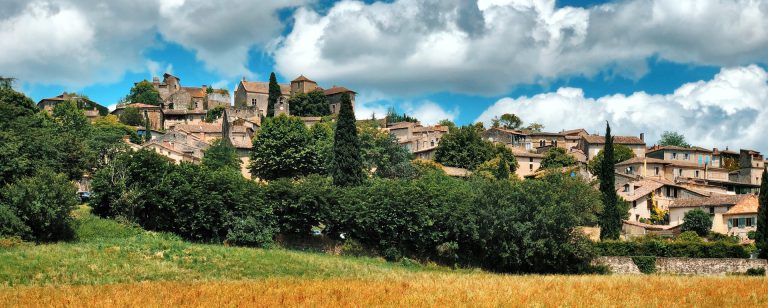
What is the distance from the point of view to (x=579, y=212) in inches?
2223

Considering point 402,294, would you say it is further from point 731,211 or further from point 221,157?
point 221,157

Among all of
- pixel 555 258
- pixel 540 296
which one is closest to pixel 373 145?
pixel 555 258

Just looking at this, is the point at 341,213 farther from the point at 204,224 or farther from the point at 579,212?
the point at 579,212

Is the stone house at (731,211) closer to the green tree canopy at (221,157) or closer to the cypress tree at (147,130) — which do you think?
the green tree canopy at (221,157)

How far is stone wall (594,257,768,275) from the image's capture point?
178 ft

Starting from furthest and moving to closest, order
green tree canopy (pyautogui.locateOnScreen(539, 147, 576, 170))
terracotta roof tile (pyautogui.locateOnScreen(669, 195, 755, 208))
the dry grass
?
1. green tree canopy (pyautogui.locateOnScreen(539, 147, 576, 170))
2. terracotta roof tile (pyautogui.locateOnScreen(669, 195, 755, 208))
3. the dry grass

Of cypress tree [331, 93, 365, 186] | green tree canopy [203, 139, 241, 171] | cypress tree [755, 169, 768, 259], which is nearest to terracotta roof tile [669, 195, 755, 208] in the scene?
cypress tree [755, 169, 768, 259]

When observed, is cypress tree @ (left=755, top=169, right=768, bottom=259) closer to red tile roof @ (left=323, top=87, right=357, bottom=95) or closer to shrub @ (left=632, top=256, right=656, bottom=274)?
shrub @ (left=632, top=256, right=656, bottom=274)

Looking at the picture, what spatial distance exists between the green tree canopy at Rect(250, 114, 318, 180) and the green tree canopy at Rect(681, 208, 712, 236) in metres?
38.7

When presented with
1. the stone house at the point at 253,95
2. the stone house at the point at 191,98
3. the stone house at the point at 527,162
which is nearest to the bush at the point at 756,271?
the stone house at the point at 527,162

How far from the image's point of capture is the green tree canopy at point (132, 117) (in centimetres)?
13700

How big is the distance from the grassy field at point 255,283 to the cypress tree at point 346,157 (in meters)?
14.5

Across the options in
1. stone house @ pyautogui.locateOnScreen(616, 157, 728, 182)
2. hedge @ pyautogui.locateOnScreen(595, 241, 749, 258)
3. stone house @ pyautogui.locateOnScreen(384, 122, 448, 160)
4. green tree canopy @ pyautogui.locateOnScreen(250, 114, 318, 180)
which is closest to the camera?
hedge @ pyautogui.locateOnScreen(595, 241, 749, 258)

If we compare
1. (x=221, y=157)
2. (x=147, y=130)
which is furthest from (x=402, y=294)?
(x=147, y=130)
